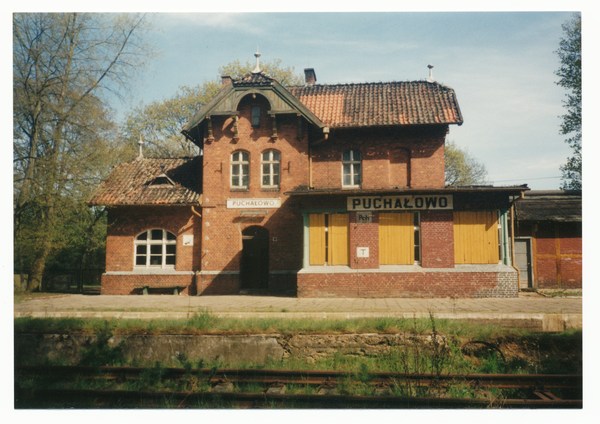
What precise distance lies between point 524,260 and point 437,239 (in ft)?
17.1

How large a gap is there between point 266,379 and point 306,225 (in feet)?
28.2

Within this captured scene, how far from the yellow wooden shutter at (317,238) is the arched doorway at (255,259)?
2388 mm

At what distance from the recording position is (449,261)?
13938mm

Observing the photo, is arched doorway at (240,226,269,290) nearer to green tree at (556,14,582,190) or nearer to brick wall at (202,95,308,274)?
brick wall at (202,95,308,274)

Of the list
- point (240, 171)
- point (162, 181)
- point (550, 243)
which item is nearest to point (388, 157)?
point (240, 171)

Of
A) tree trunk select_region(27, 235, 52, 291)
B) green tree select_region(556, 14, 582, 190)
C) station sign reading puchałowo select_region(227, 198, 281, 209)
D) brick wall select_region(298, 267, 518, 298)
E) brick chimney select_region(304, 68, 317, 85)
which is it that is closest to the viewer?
green tree select_region(556, 14, 582, 190)

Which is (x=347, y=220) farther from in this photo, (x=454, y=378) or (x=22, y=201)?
(x=22, y=201)

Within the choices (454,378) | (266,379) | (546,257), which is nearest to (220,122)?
(266,379)

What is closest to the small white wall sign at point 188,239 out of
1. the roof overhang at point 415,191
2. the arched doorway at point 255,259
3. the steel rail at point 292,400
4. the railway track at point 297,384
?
the arched doorway at point 255,259

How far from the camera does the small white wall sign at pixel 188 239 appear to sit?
16.2 metres

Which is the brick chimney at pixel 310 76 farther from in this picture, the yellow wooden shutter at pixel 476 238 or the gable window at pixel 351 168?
the yellow wooden shutter at pixel 476 238

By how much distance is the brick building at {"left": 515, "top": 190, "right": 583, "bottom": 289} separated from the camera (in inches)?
625

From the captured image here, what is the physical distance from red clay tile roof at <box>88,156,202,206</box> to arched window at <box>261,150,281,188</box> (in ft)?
9.54

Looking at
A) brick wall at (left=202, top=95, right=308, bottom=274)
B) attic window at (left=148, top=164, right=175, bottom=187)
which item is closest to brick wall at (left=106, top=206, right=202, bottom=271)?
brick wall at (left=202, top=95, right=308, bottom=274)
